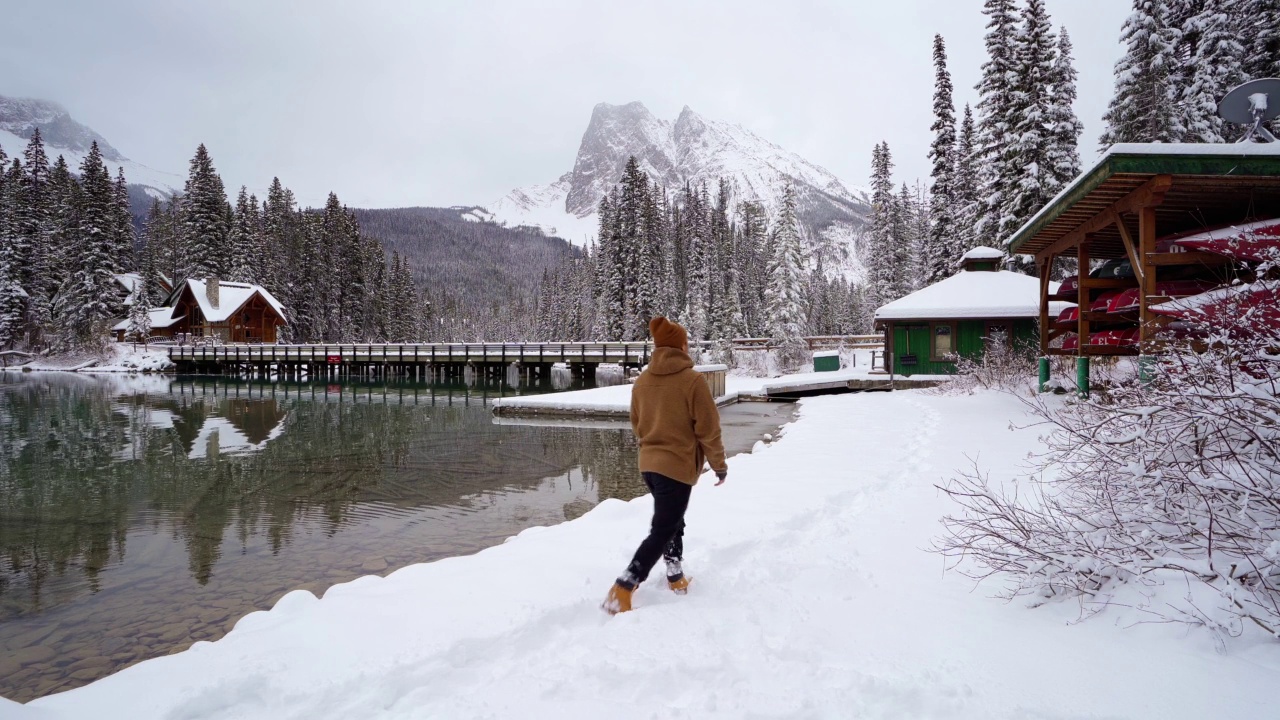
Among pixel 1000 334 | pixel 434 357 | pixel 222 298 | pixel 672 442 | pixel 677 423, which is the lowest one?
pixel 672 442

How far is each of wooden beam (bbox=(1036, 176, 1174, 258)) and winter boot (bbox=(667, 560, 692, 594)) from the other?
833 cm

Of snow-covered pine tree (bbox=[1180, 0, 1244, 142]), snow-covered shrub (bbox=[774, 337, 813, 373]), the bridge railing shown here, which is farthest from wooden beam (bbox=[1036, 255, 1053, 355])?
the bridge railing

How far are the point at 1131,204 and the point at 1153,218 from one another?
1.17ft

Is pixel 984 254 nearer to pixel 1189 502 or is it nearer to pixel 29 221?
pixel 1189 502

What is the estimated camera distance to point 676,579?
13.8 ft

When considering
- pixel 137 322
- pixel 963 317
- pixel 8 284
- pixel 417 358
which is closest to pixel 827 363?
pixel 963 317

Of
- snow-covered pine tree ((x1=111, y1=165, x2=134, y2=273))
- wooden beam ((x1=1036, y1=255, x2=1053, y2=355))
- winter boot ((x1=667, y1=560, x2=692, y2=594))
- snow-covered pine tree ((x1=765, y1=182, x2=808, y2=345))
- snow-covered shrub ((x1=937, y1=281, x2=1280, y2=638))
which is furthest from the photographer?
snow-covered pine tree ((x1=111, y1=165, x2=134, y2=273))

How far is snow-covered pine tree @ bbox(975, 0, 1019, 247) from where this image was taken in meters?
24.7

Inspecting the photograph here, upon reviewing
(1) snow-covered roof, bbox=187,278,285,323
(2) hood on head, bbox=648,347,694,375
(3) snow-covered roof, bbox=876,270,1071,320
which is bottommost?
(2) hood on head, bbox=648,347,694,375

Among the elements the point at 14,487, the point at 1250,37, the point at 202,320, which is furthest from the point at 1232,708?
the point at 202,320

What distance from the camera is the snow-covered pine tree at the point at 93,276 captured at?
49.0 metres

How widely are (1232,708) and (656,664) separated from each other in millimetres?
2393

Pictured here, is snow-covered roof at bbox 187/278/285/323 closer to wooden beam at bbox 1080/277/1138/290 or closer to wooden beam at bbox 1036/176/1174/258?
wooden beam at bbox 1036/176/1174/258

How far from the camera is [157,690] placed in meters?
3.12
